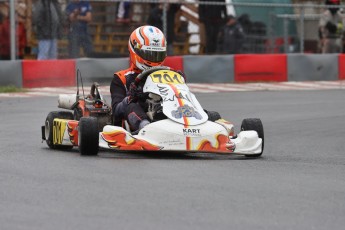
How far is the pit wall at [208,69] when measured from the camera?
54.6 ft

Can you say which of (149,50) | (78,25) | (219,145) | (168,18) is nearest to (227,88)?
(168,18)

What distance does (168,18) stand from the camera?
18.4 metres

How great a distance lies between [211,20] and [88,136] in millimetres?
10290

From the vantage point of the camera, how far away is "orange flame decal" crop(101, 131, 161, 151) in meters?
8.62

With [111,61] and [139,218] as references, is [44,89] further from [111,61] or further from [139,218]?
[139,218]

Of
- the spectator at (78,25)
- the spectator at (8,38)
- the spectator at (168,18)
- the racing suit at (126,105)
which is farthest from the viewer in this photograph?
the spectator at (168,18)

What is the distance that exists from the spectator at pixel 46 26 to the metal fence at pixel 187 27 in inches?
3.6

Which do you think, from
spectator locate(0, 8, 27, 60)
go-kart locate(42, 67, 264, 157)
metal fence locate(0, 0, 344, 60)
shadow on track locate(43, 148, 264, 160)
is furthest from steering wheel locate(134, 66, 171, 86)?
spectator locate(0, 8, 27, 60)

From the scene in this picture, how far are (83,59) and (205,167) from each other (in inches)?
364

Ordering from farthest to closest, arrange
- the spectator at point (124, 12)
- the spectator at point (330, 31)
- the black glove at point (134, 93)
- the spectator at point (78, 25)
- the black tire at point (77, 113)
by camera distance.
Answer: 1. the spectator at point (330, 31)
2. the spectator at point (124, 12)
3. the spectator at point (78, 25)
4. the black tire at point (77, 113)
5. the black glove at point (134, 93)

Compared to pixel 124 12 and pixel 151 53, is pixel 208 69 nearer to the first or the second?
pixel 124 12

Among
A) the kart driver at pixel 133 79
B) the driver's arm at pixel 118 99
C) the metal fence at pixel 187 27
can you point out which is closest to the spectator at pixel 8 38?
the metal fence at pixel 187 27

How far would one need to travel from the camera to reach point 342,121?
12680mm

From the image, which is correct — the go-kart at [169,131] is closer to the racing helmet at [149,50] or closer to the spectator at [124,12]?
the racing helmet at [149,50]
